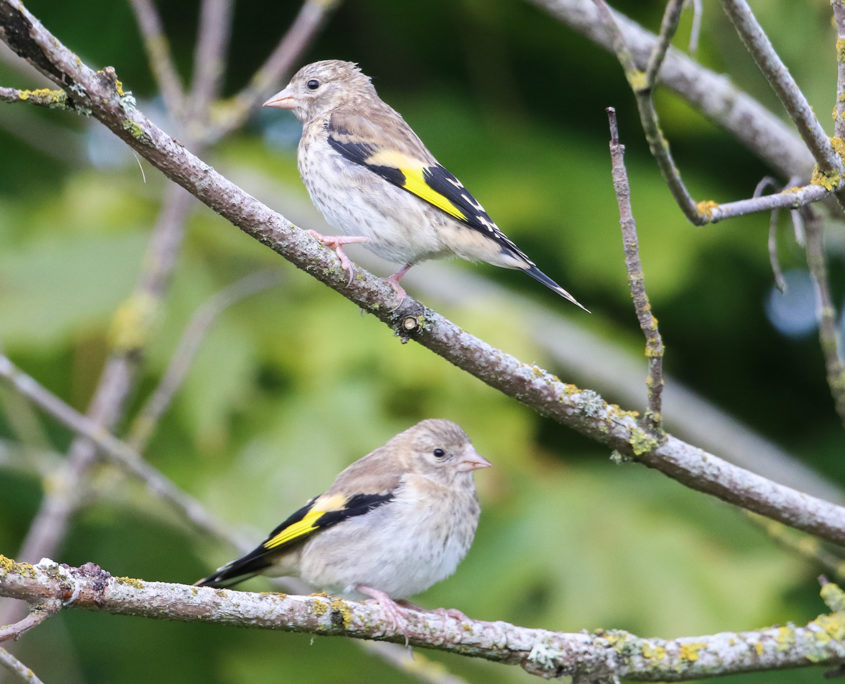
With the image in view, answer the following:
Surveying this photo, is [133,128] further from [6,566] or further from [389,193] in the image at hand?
[389,193]

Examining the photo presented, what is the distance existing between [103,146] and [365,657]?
4.11m

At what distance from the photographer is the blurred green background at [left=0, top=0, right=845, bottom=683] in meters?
6.17

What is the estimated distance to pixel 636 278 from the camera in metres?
3.09

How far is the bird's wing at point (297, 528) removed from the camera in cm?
416

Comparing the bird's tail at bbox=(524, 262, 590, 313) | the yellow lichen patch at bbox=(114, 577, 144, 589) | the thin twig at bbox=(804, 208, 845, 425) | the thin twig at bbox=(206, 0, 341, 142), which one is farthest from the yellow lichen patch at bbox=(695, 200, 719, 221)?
the thin twig at bbox=(206, 0, 341, 142)

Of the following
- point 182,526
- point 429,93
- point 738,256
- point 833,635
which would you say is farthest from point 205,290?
point 833,635

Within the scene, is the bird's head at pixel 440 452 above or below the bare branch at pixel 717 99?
below

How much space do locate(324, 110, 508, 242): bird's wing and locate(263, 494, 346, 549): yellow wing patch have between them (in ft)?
4.53

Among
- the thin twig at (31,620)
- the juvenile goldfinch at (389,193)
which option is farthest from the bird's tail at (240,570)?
the thin twig at (31,620)

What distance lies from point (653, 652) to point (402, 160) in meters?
2.02

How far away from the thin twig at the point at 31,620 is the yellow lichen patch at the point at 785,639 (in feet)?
7.85

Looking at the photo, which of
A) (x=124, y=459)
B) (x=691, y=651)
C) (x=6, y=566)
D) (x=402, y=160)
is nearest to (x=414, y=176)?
(x=402, y=160)

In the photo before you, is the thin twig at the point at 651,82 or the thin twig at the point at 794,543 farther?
the thin twig at the point at 794,543

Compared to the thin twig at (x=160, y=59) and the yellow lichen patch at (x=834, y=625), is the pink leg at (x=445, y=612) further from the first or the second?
the thin twig at (x=160, y=59)
